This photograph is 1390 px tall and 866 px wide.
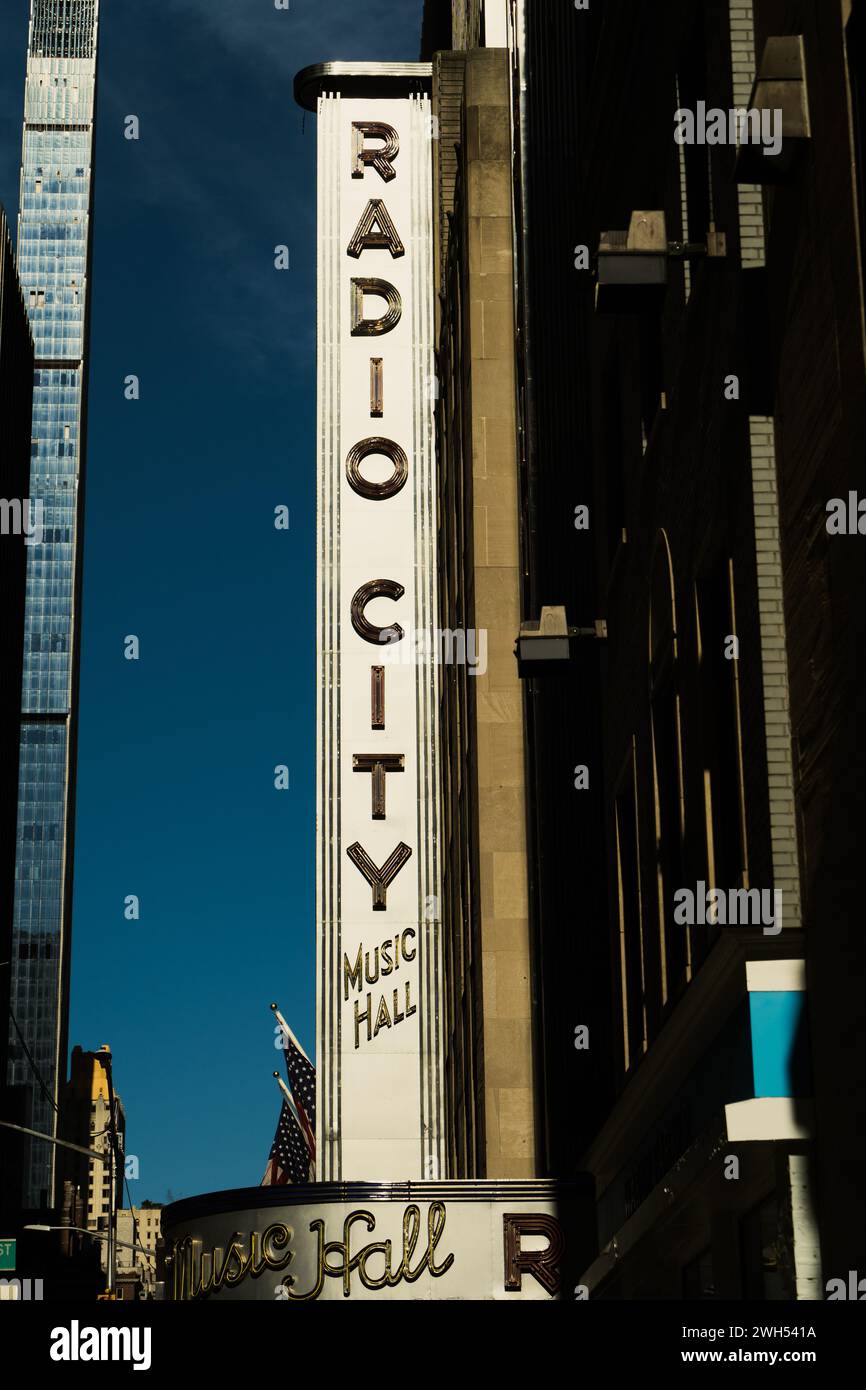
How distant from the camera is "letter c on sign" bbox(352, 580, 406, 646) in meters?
47.0

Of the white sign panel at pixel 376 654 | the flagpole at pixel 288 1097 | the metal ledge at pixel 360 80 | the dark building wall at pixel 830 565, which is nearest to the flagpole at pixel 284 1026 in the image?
the flagpole at pixel 288 1097

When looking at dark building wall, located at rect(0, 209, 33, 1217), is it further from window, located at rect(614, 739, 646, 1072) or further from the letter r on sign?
window, located at rect(614, 739, 646, 1072)

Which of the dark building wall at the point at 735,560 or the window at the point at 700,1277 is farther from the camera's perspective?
the window at the point at 700,1277

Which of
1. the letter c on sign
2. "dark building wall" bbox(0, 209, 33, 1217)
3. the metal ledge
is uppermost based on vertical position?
"dark building wall" bbox(0, 209, 33, 1217)

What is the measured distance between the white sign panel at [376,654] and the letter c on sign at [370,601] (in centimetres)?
4

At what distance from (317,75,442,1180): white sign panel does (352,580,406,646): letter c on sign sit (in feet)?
0.13

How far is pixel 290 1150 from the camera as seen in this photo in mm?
57688

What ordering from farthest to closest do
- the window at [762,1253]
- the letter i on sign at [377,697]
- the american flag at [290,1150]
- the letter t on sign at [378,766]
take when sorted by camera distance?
the american flag at [290,1150] → the letter i on sign at [377,697] → the letter t on sign at [378,766] → the window at [762,1253]

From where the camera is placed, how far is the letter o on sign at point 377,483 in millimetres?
48219

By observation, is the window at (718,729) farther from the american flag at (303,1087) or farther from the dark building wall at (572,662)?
the american flag at (303,1087)

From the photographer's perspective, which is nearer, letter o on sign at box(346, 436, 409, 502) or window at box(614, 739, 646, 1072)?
window at box(614, 739, 646, 1072)

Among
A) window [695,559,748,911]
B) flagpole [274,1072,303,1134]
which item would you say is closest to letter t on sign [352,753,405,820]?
flagpole [274,1072,303,1134]
